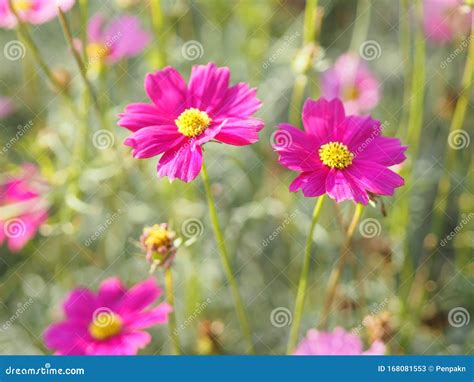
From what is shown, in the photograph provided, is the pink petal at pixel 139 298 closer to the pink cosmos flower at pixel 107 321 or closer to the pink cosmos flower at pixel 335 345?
the pink cosmos flower at pixel 107 321

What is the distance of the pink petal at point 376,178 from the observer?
878mm

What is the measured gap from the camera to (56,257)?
1.45 metres

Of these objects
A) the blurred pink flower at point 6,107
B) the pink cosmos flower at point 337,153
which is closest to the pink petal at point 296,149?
the pink cosmos flower at point 337,153

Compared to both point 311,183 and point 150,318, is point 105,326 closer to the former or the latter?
point 150,318

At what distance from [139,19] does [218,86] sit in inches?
24.5

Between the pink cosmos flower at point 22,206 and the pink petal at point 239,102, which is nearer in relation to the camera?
the pink petal at point 239,102

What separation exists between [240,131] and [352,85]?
72cm

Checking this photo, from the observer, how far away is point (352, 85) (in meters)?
1.52

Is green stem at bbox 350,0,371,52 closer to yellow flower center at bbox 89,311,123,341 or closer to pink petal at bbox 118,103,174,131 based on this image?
pink petal at bbox 118,103,174,131

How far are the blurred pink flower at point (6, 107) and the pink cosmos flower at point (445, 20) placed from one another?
1.05 metres

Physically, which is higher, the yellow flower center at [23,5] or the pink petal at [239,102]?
the yellow flower center at [23,5]

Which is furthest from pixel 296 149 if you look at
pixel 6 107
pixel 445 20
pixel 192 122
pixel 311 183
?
pixel 6 107

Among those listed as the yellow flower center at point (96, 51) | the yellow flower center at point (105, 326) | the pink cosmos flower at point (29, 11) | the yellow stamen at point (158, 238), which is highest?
the pink cosmos flower at point (29, 11)

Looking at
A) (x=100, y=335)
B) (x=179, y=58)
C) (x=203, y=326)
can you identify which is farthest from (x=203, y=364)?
(x=179, y=58)
